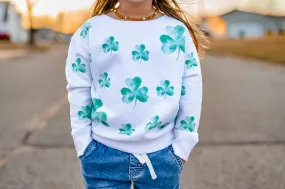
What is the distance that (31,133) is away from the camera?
5.80m

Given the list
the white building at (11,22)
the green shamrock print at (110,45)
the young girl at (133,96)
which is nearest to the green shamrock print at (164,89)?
the young girl at (133,96)

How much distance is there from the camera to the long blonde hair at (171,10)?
2408 millimetres

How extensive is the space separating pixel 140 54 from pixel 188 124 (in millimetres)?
379

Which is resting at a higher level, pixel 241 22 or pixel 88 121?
pixel 88 121

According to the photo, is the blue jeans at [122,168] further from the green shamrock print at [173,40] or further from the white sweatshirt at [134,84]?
the green shamrock print at [173,40]

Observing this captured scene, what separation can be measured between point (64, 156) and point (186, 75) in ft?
9.02

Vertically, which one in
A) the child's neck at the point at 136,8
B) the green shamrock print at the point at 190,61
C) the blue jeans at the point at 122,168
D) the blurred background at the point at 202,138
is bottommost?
the blurred background at the point at 202,138

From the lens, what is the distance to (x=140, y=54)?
2191 mm

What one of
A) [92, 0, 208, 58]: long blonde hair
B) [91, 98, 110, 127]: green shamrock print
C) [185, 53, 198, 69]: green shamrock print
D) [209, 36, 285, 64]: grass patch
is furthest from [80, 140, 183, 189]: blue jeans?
[209, 36, 285, 64]: grass patch

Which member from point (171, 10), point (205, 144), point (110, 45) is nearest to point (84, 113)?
point (110, 45)

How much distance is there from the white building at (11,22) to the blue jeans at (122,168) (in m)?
63.0

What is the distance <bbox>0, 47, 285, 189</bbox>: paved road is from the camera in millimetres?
4047

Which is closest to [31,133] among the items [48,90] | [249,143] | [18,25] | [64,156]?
[64,156]

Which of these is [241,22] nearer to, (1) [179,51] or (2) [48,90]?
(2) [48,90]
